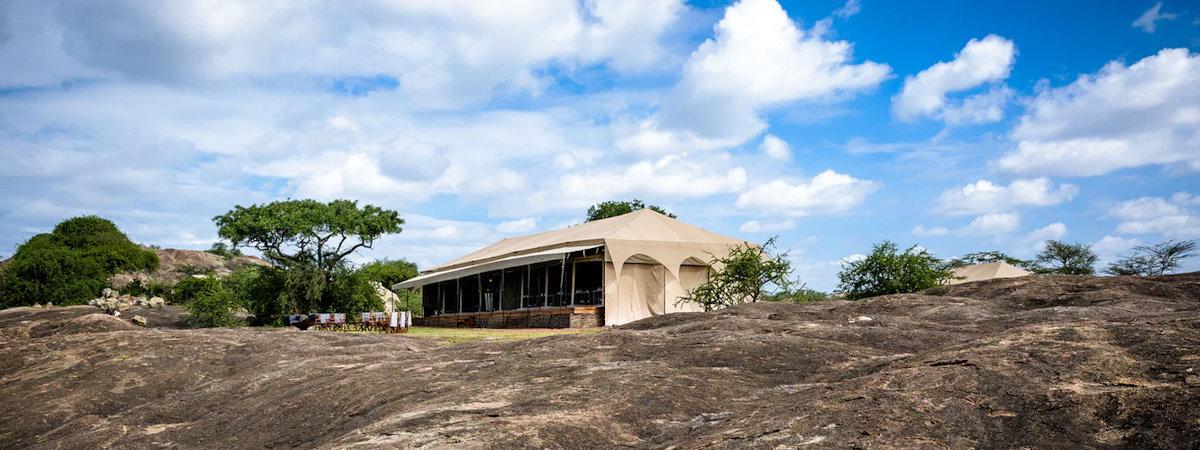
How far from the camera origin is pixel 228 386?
10969mm

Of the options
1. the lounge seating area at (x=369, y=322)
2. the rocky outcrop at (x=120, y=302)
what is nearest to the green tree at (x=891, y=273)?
the lounge seating area at (x=369, y=322)

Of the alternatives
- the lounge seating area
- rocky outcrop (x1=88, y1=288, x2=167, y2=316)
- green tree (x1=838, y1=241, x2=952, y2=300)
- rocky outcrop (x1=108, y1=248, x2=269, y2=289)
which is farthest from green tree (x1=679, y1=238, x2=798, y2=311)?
rocky outcrop (x1=108, y1=248, x2=269, y2=289)

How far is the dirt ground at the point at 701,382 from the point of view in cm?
462

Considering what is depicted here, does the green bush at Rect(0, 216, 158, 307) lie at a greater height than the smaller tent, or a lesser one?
greater

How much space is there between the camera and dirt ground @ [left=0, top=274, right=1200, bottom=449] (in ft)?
15.2

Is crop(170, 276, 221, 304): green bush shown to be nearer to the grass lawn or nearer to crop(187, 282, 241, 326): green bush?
crop(187, 282, 241, 326): green bush

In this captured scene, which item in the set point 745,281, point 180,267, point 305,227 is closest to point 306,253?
point 305,227

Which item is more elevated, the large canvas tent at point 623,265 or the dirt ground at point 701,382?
the large canvas tent at point 623,265

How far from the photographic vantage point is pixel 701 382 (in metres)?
6.94

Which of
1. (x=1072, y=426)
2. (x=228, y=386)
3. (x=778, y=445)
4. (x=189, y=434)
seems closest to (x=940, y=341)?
(x=1072, y=426)

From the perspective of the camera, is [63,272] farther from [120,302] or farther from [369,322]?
[369,322]

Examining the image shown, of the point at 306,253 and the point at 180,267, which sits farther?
the point at 180,267

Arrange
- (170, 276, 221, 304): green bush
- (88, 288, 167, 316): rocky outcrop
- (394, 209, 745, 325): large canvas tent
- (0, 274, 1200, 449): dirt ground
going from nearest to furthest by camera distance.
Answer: (0, 274, 1200, 449): dirt ground, (394, 209, 745, 325): large canvas tent, (88, 288, 167, 316): rocky outcrop, (170, 276, 221, 304): green bush

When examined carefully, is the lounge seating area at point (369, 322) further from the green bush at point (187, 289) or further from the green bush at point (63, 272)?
the green bush at point (63, 272)
